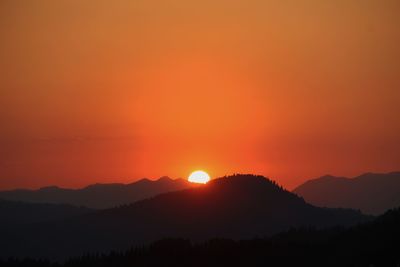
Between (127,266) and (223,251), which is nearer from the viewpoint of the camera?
(223,251)

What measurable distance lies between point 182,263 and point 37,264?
49.5 m

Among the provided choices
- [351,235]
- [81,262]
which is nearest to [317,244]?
[351,235]

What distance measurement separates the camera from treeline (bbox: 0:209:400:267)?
8950 centimetres

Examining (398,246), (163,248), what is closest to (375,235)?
(398,246)

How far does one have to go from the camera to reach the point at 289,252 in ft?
371

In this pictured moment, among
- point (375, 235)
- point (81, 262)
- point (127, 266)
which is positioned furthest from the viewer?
point (81, 262)

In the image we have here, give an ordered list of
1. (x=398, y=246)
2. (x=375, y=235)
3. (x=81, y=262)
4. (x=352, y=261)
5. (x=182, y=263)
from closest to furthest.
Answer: (x=398, y=246) < (x=352, y=261) < (x=375, y=235) < (x=182, y=263) < (x=81, y=262)

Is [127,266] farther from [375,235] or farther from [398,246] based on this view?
[398,246]

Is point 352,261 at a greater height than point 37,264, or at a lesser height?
lesser

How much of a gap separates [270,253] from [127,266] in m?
32.6

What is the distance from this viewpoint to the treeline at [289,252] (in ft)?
294

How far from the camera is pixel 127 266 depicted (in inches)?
5349

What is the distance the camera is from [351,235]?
111 meters

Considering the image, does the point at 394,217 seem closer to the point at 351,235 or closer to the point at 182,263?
the point at 351,235
